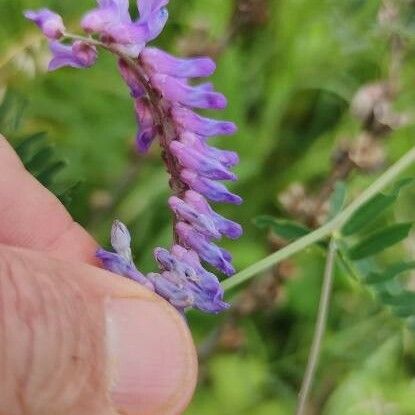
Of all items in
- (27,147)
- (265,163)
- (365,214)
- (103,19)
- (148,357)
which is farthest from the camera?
(265,163)

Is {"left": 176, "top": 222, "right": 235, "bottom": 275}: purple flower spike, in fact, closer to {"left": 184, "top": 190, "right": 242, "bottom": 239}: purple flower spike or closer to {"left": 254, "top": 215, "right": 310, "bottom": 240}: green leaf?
{"left": 184, "top": 190, "right": 242, "bottom": 239}: purple flower spike

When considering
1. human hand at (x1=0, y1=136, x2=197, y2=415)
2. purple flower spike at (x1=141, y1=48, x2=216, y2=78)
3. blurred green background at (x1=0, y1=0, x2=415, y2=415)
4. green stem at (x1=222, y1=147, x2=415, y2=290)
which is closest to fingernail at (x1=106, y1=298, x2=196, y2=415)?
human hand at (x1=0, y1=136, x2=197, y2=415)

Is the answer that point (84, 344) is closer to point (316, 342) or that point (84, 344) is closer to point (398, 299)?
point (316, 342)

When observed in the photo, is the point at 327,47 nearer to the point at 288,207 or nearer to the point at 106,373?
the point at 288,207

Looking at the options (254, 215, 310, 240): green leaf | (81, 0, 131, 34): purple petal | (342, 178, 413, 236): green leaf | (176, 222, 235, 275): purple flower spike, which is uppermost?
(81, 0, 131, 34): purple petal

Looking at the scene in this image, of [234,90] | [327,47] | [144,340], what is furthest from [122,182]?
[144,340]

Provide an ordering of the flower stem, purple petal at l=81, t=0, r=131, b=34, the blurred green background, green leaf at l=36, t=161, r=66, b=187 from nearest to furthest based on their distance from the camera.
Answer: purple petal at l=81, t=0, r=131, b=34 → the flower stem → green leaf at l=36, t=161, r=66, b=187 → the blurred green background

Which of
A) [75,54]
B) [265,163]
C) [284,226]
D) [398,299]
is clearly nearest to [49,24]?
[75,54]
